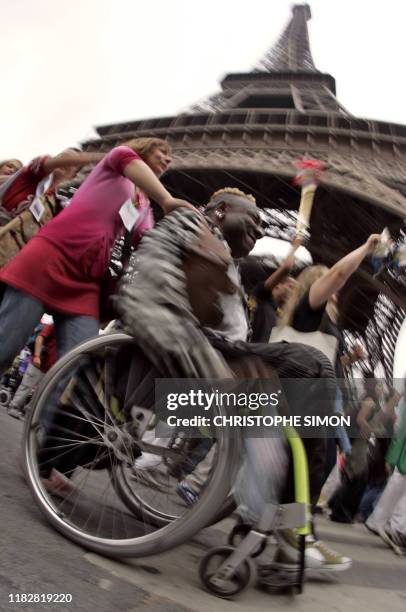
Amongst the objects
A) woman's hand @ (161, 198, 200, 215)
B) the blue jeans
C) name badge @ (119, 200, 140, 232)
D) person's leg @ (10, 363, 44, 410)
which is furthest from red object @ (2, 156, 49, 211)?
person's leg @ (10, 363, 44, 410)

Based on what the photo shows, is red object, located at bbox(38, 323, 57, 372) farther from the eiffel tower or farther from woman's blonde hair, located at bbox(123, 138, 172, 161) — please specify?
the eiffel tower

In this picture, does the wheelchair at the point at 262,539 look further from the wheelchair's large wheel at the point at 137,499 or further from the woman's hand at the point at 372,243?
the woman's hand at the point at 372,243

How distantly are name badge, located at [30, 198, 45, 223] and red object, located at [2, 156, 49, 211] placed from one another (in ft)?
0.29

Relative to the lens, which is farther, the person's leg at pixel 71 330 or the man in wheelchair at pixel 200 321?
the person's leg at pixel 71 330

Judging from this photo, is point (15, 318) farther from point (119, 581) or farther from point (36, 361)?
point (36, 361)

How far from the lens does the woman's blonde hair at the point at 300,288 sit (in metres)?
2.55

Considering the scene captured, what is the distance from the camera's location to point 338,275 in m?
2.19

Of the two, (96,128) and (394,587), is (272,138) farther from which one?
(394,587)

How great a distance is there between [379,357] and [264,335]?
22.2 metres

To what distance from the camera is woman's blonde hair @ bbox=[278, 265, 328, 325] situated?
255 centimetres

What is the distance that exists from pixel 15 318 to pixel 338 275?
1.26 metres

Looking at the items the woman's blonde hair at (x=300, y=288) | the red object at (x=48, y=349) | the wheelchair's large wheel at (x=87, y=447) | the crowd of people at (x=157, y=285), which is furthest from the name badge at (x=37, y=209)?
the red object at (x=48, y=349)

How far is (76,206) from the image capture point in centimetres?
199

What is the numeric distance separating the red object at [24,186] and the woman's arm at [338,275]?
131 cm
